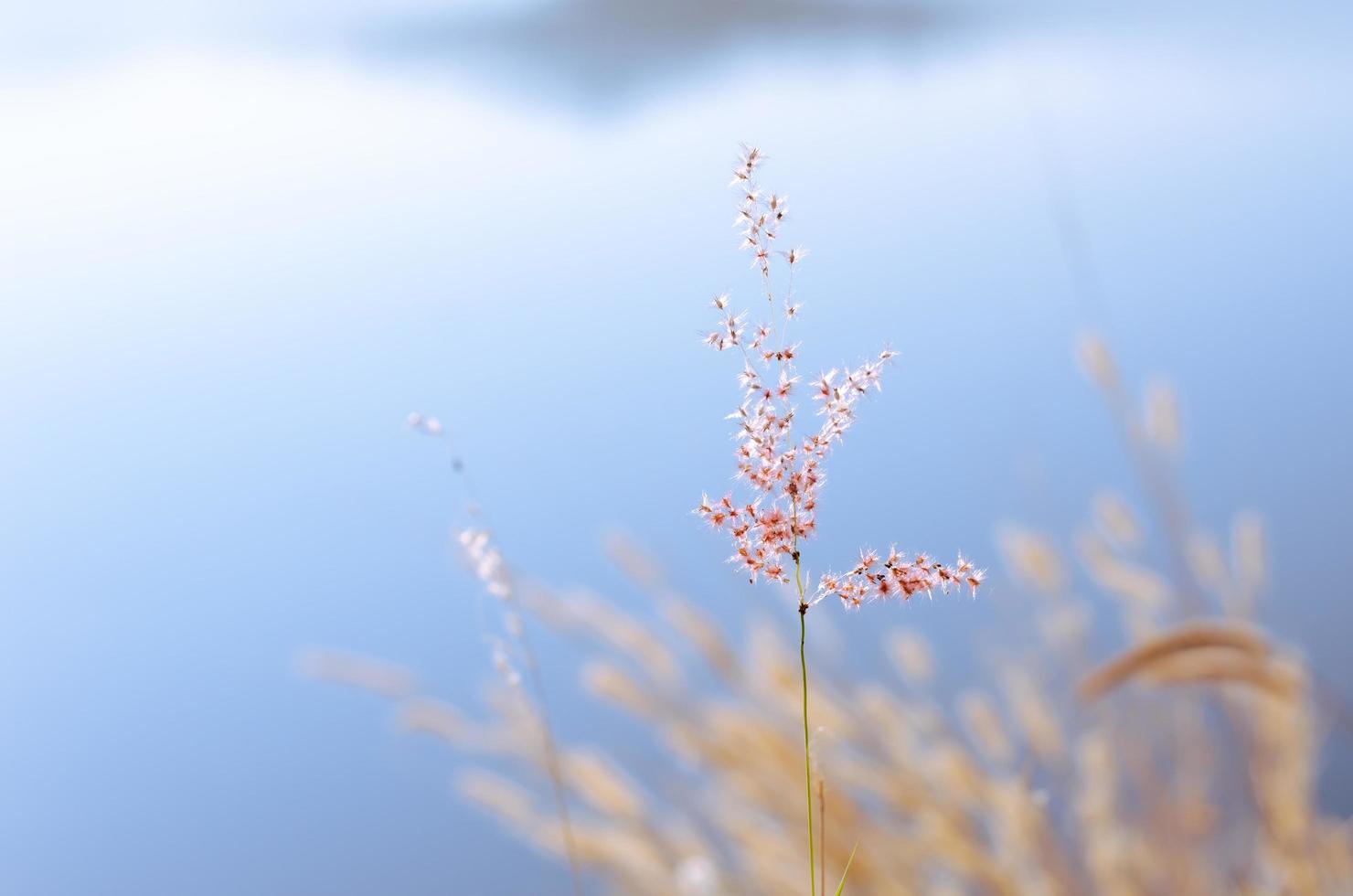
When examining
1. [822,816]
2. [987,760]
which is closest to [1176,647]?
[822,816]

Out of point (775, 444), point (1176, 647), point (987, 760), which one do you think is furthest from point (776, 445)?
point (987, 760)

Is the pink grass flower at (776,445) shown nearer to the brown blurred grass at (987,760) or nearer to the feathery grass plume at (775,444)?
the feathery grass plume at (775,444)

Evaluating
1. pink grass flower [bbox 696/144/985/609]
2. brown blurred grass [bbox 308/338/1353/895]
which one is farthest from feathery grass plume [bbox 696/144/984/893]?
brown blurred grass [bbox 308/338/1353/895]

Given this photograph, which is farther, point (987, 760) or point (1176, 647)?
point (987, 760)

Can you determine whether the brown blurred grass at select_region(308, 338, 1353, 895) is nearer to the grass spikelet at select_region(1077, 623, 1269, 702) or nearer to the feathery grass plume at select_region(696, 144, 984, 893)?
the grass spikelet at select_region(1077, 623, 1269, 702)

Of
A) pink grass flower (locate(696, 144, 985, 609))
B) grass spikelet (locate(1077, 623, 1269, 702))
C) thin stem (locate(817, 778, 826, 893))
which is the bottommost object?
thin stem (locate(817, 778, 826, 893))

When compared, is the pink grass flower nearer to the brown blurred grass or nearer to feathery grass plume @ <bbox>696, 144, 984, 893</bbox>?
feathery grass plume @ <bbox>696, 144, 984, 893</bbox>

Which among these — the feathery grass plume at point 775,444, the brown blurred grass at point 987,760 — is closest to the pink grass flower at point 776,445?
the feathery grass plume at point 775,444

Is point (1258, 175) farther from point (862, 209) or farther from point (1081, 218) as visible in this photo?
point (862, 209)

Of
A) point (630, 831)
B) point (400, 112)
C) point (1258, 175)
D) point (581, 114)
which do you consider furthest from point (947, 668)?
point (400, 112)

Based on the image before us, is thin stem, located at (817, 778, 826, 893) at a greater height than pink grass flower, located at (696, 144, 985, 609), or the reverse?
pink grass flower, located at (696, 144, 985, 609)

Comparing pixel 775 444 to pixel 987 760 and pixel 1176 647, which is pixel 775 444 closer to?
pixel 1176 647

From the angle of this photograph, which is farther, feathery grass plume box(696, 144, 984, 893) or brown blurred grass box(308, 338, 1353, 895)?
brown blurred grass box(308, 338, 1353, 895)

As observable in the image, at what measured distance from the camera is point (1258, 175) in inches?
53.8
